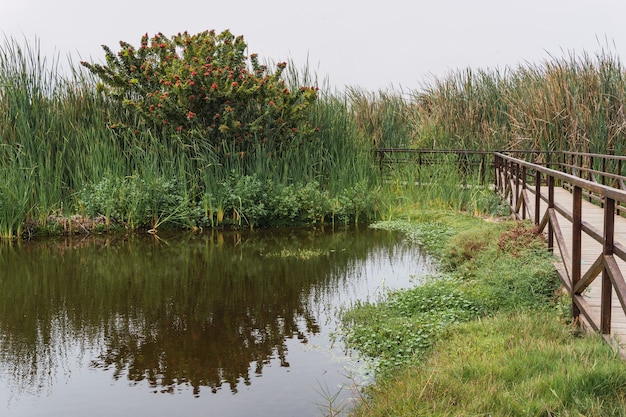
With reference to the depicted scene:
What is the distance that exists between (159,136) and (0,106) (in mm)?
3387

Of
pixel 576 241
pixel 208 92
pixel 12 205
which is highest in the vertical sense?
pixel 208 92

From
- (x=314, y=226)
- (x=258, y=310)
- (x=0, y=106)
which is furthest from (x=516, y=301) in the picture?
(x=0, y=106)

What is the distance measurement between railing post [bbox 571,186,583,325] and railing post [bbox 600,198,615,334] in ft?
2.46

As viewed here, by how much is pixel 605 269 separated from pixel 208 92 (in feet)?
37.8

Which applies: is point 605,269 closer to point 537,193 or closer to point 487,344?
point 487,344

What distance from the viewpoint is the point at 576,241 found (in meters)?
5.88

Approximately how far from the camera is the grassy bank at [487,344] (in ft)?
13.7

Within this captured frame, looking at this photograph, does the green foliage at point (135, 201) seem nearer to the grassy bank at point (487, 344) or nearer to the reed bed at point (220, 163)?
the reed bed at point (220, 163)

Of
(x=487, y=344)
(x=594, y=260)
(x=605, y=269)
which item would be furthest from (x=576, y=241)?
(x=594, y=260)

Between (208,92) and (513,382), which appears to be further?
(208,92)

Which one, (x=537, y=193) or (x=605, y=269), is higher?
(x=537, y=193)

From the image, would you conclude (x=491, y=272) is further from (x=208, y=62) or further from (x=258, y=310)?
(x=208, y=62)

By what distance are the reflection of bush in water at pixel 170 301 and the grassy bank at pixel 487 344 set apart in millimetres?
1015

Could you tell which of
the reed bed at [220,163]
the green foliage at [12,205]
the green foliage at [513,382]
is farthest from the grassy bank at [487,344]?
the green foliage at [12,205]
